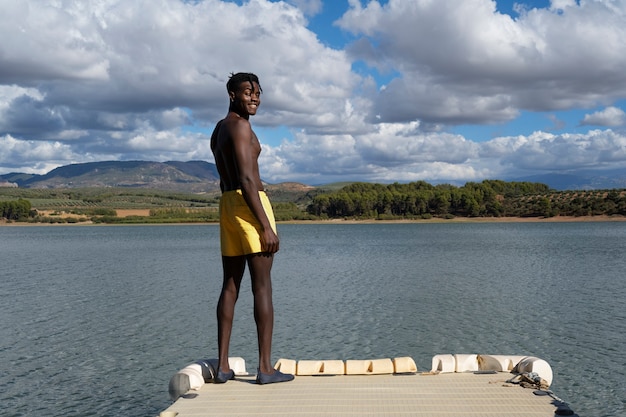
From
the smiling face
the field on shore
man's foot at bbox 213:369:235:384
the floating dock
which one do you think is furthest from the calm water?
the field on shore

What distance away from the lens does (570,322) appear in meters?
20.6

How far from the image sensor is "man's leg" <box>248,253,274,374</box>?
24.2 feet

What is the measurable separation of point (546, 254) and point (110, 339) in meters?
41.8

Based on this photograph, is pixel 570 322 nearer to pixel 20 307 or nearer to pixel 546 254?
pixel 20 307

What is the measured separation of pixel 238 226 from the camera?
735cm

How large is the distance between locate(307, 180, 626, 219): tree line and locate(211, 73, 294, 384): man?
143m

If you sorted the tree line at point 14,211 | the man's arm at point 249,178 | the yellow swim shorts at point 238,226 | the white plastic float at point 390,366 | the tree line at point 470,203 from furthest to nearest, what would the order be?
the tree line at point 14,211
the tree line at point 470,203
the white plastic float at point 390,366
the yellow swim shorts at point 238,226
the man's arm at point 249,178

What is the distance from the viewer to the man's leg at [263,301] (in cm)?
738

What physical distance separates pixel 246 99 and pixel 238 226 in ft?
5.04

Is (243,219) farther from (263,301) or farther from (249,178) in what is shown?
(263,301)

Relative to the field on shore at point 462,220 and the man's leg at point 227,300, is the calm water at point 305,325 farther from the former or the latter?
the field on shore at point 462,220

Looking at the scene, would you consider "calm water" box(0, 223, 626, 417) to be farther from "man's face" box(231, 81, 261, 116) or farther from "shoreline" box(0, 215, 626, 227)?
"shoreline" box(0, 215, 626, 227)

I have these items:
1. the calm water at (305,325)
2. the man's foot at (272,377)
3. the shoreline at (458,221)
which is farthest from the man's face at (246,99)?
the shoreline at (458,221)

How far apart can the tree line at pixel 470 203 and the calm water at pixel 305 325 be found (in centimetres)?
10673
